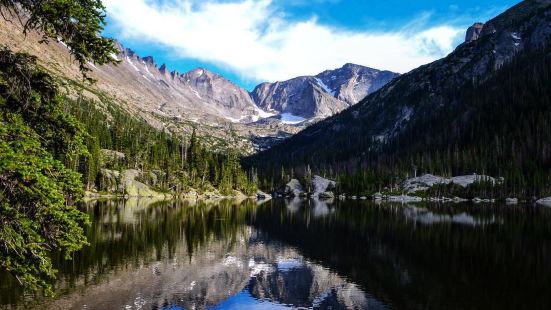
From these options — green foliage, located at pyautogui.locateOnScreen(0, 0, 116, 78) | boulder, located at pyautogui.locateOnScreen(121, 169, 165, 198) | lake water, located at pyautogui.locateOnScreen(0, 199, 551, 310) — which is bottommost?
lake water, located at pyautogui.locateOnScreen(0, 199, 551, 310)

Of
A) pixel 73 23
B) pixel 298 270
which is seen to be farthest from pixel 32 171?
pixel 298 270

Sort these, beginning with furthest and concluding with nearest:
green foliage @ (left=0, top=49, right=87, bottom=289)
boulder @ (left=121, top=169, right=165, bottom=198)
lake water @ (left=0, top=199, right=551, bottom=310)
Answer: boulder @ (left=121, top=169, right=165, bottom=198), lake water @ (left=0, top=199, right=551, bottom=310), green foliage @ (left=0, top=49, right=87, bottom=289)

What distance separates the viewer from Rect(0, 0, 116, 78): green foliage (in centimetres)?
1449

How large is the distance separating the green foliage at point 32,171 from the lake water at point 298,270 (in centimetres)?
1566

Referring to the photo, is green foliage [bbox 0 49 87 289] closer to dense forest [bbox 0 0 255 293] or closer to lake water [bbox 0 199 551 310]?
dense forest [bbox 0 0 255 293]

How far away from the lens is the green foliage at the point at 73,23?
14492 millimetres

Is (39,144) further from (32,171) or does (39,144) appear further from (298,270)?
(298,270)

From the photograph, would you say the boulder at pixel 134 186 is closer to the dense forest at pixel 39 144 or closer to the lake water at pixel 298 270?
the lake water at pixel 298 270

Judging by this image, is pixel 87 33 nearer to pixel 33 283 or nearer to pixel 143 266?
pixel 33 283

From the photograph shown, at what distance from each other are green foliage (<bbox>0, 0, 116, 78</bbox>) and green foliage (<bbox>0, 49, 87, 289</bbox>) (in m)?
1.40

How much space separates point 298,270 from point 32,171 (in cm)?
3273

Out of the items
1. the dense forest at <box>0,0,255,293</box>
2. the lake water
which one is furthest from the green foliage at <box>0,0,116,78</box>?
the lake water

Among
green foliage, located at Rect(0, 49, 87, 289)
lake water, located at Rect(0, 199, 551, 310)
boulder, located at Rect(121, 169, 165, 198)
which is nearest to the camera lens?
green foliage, located at Rect(0, 49, 87, 289)

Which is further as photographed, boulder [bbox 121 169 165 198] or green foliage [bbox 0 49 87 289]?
boulder [bbox 121 169 165 198]
